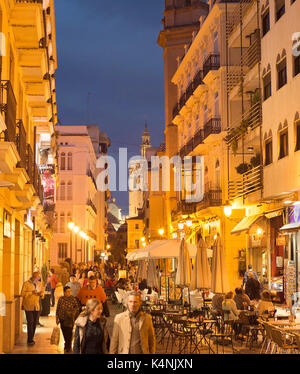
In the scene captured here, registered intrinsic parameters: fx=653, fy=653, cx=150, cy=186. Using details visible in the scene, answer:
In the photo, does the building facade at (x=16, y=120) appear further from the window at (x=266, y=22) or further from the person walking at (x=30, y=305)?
the window at (x=266, y=22)

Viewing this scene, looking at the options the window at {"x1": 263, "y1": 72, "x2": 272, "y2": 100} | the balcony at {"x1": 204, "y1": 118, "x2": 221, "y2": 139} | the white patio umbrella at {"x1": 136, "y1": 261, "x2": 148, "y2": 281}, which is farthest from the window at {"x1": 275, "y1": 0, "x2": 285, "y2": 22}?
the balcony at {"x1": 204, "y1": 118, "x2": 221, "y2": 139}

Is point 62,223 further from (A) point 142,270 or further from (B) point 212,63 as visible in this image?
(A) point 142,270

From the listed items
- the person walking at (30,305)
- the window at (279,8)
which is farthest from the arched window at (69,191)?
the person walking at (30,305)

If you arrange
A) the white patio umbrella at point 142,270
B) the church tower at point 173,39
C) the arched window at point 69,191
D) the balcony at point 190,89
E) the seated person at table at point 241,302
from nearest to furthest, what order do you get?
1. the seated person at table at point 241,302
2. the white patio umbrella at point 142,270
3. the balcony at point 190,89
4. the church tower at point 173,39
5. the arched window at point 69,191

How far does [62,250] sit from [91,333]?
6350 cm

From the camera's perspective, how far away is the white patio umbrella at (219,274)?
1753 cm

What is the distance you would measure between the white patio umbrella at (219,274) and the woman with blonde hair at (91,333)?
9.39 meters

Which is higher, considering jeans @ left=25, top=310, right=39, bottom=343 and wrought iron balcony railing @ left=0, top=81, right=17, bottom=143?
wrought iron balcony railing @ left=0, top=81, right=17, bottom=143

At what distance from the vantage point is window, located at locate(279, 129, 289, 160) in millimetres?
23375

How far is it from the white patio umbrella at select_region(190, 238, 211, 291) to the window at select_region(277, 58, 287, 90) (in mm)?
7581

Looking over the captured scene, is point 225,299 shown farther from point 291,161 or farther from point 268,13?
point 268,13

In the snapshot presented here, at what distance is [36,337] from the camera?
1905cm

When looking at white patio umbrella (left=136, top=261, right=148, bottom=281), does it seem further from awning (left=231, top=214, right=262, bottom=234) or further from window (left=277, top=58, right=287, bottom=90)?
window (left=277, top=58, right=287, bottom=90)

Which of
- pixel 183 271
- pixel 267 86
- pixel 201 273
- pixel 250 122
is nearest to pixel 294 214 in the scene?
pixel 183 271
